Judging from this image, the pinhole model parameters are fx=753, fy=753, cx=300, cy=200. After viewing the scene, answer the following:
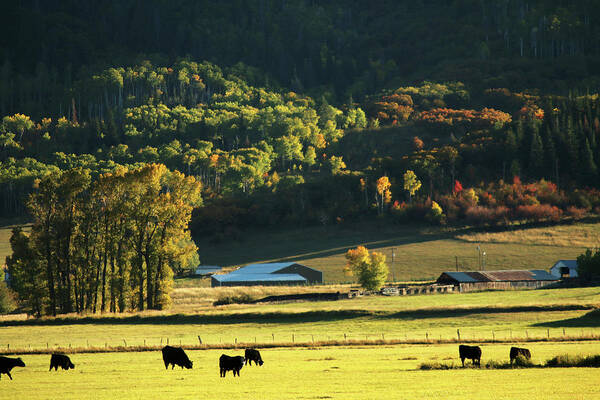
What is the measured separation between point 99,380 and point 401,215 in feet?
495

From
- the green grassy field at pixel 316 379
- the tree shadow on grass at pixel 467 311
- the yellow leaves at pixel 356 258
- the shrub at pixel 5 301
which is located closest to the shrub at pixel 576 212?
the yellow leaves at pixel 356 258

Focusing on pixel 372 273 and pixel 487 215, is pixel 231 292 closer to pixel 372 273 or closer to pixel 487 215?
pixel 372 273

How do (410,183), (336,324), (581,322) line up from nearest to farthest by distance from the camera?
1. (581,322)
2. (336,324)
3. (410,183)

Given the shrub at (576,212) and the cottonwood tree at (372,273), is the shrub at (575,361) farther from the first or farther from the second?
the shrub at (576,212)

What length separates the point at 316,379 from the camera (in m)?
35.8

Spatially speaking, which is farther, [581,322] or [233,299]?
[233,299]

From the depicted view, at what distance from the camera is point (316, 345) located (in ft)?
183

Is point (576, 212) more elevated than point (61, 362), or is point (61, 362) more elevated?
point (576, 212)

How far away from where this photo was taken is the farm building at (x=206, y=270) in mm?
152788

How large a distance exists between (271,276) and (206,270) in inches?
977

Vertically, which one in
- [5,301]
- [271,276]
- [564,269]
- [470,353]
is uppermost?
[271,276]

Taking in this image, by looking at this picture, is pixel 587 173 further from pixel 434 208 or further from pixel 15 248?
pixel 15 248

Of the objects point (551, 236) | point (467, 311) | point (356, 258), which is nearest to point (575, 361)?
point (467, 311)

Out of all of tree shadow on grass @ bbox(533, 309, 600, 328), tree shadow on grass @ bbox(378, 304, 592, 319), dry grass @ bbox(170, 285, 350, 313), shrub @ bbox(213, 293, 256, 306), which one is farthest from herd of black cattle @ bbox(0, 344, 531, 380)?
shrub @ bbox(213, 293, 256, 306)
